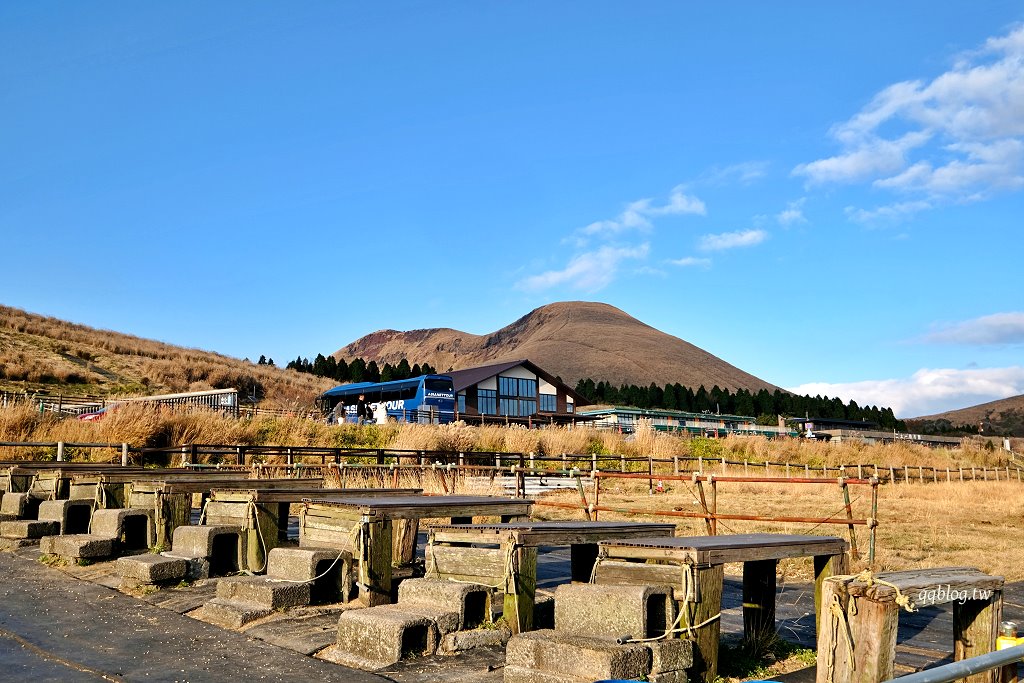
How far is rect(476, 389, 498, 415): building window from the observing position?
172 feet

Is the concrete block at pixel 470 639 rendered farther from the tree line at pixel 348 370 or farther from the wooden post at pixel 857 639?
the tree line at pixel 348 370

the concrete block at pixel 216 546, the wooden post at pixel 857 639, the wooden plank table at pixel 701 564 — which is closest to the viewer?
the wooden post at pixel 857 639

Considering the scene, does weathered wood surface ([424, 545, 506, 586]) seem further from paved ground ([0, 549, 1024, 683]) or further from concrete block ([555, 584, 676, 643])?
concrete block ([555, 584, 676, 643])

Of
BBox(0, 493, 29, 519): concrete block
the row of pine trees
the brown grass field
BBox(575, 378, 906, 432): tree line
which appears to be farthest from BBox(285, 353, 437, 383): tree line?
BBox(0, 493, 29, 519): concrete block

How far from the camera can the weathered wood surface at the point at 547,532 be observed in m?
5.99

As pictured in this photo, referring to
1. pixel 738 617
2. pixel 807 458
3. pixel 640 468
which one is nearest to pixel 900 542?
pixel 738 617

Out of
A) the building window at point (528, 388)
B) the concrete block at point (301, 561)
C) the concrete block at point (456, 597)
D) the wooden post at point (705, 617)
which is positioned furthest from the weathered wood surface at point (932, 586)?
the building window at point (528, 388)

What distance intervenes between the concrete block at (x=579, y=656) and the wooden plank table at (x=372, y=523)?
195cm

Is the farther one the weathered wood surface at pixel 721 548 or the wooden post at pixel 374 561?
the wooden post at pixel 374 561

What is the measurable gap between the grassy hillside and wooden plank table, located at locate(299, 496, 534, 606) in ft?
127

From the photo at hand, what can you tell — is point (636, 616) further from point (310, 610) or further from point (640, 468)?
point (640, 468)

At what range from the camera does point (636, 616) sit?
5055 millimetres

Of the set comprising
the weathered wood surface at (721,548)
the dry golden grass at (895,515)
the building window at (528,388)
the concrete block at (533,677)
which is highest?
the building window at (528,388)

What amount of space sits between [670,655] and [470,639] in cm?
156
